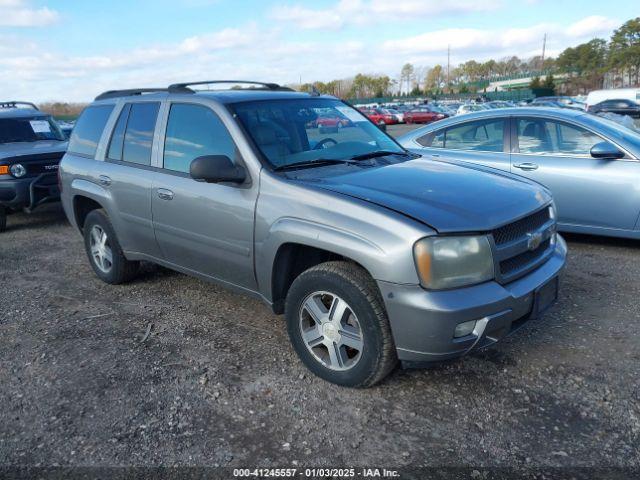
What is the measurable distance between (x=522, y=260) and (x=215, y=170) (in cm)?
191

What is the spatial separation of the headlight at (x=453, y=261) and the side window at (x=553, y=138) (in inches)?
140

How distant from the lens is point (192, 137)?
4.11 metres

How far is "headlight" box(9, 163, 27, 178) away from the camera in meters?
7.77

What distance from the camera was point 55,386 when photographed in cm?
351

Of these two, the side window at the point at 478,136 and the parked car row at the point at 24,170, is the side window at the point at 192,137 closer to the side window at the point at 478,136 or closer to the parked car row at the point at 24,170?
the side window at the point at 478,136

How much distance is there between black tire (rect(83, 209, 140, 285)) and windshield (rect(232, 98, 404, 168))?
1.92 meters

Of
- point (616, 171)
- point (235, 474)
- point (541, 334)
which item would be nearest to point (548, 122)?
point (616, 171)

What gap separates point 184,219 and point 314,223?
1295mm

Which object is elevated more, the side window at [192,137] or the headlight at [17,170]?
the side window at [192,137]

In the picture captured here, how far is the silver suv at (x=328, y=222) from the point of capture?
2883 millimetres

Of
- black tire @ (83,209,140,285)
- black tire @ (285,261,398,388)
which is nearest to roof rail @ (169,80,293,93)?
black tire @ (83,209,140,285)

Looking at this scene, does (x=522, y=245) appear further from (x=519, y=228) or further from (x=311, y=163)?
(x=311, y=163)

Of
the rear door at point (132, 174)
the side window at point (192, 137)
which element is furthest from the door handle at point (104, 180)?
the side window at point (192, 137)

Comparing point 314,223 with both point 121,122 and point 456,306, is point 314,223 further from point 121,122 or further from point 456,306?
point 121,122
